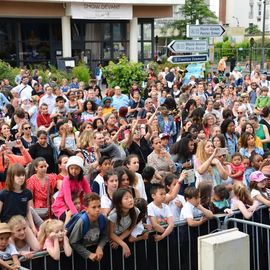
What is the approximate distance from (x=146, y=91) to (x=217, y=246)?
1474 centimetres

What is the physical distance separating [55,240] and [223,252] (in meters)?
1.76

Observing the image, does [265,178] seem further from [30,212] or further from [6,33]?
[6,33]

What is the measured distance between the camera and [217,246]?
4867 millimetres

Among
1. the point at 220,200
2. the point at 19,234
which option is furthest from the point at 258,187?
the point at 19,234

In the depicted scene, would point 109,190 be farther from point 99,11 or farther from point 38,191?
point 99,11

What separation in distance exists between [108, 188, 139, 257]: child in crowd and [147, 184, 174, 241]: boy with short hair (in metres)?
0.38

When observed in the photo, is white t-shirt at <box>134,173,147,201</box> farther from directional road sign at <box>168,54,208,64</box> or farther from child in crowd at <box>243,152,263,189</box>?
directional road sign at <box>168,54,208,64</box>

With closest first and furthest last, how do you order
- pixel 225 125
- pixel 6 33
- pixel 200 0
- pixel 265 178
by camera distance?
pixel 265 178 < pixel 225 125 < pixel 6 33 < pixel 200 0

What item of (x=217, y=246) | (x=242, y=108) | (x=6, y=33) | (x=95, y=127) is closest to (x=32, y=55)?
(x=6, y=33)

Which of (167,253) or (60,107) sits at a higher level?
(60,107)

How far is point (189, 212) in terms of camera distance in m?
6.94

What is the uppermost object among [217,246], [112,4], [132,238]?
[112,4]

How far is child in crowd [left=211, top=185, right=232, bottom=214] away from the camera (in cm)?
739

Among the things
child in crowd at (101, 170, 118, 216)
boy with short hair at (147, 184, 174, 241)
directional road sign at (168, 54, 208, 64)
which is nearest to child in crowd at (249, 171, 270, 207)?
boy with short hair at (147, 184, 174, 241)
